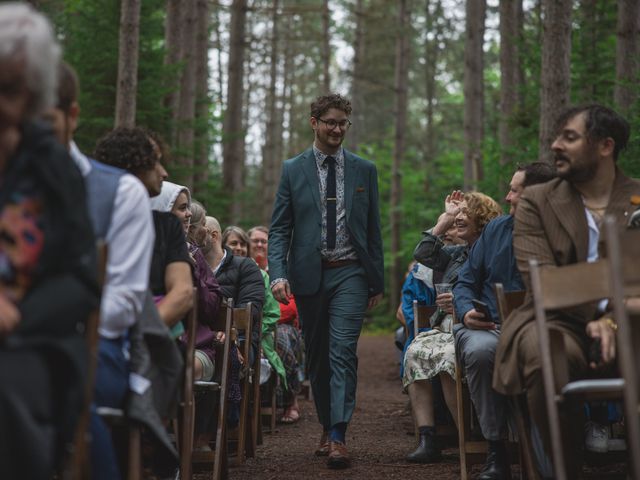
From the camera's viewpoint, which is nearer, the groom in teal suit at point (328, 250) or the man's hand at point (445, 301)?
the man's hand at point (445, 301)

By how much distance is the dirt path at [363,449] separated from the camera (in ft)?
23.7

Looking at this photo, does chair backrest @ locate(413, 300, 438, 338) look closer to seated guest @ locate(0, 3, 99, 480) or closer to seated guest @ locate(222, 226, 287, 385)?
seated guest @ locate(222, 226, 287, 385)

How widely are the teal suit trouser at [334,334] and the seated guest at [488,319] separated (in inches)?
46.8

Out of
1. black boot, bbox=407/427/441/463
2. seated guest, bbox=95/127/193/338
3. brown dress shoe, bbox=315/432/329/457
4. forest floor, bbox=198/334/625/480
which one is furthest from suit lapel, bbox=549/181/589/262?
brown dress shoe, bbox=315/432/329/457

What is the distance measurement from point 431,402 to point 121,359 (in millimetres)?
3913

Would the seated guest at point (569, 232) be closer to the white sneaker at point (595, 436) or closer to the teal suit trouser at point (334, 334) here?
the white sneaker at point (595, 436)

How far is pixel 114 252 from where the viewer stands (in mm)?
4270

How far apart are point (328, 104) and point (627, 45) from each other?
21.2 ft

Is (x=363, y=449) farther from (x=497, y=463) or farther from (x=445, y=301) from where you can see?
(x=497, y=463)

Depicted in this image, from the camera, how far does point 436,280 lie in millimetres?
8648

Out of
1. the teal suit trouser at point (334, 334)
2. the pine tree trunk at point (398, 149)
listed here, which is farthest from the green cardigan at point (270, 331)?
the pine tree trunk at point (398, 149)

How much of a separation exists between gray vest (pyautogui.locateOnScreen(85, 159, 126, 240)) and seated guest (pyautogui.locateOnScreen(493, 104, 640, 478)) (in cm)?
219

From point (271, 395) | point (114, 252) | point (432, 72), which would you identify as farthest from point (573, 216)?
point (432, 72)

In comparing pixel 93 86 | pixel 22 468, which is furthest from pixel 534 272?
pixel 93 86
